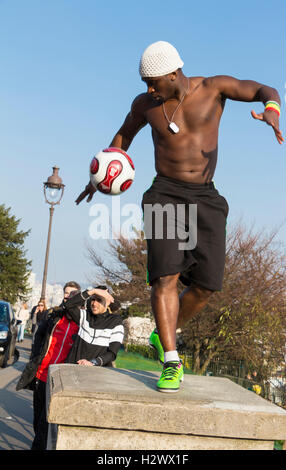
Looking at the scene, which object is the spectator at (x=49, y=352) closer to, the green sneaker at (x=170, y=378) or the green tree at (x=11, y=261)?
the green sneaker at (x=170, y=378)

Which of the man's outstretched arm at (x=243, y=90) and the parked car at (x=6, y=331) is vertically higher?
the man's outstretched arm at (x=243, y=90)

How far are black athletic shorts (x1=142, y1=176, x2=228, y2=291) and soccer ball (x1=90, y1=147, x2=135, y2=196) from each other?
0.25 meters

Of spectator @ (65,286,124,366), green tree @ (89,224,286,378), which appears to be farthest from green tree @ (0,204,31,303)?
spectator @ (65,286,124,366)

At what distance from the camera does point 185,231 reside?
12.2 feet

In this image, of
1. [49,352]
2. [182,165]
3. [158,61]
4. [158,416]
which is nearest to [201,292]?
[182,165]

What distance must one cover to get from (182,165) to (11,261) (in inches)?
2177

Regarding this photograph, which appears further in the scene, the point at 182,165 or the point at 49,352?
the point at 49,352

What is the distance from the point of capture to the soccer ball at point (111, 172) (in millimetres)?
3924

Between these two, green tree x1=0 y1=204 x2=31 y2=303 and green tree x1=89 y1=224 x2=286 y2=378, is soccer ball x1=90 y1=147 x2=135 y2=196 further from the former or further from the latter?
green tree x1=0 y1=204 x2=31 y2=303

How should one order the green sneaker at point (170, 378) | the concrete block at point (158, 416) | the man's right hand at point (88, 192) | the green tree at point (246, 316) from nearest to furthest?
1. the concrete block at point (158, 416)
2. the green sneaker at point (170, 378)
3. the man's right hand at point (88, 192)
4. the green tree at point (246, 316)

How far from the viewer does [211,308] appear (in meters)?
21.3

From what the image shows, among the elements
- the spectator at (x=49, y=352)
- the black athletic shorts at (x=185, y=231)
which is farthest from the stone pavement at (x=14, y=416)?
the black athletic shorts at (x=185, y=231)

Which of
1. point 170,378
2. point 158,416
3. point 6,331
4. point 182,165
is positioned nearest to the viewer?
point 158,416

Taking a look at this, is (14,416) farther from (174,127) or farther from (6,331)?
(174,127)
